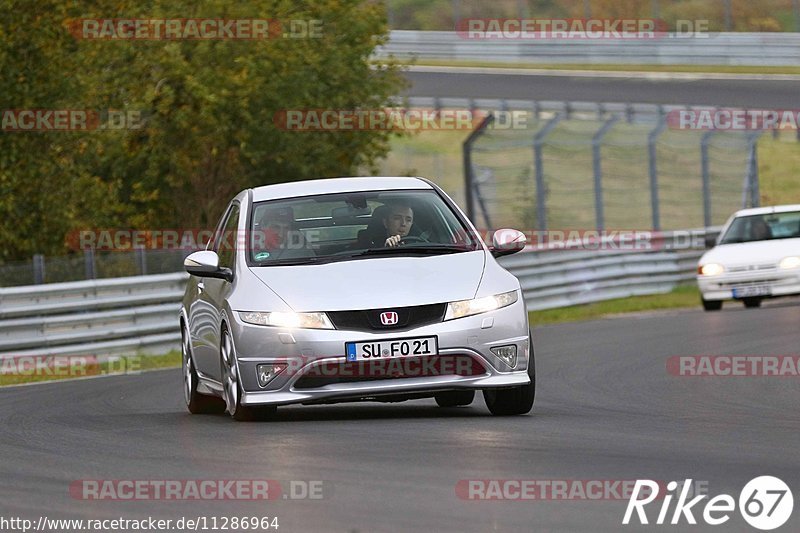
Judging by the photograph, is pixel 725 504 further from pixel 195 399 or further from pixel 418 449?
pixel 195 399

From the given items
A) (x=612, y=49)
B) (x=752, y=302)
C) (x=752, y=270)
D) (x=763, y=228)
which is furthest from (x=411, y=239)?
(x=612, y=49)

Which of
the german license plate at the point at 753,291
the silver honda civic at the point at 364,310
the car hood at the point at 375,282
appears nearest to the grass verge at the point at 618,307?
the german license plate at the point at 753,291

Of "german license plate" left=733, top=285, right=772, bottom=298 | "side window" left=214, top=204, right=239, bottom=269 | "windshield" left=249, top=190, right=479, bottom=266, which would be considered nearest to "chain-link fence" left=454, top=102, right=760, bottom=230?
"german license plate" left=733, top=285, right=772, bottom=298

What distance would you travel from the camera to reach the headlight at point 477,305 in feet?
34.2

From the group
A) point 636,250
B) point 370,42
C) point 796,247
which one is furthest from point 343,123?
point 796,247

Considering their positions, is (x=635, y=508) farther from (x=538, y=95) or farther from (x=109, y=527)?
(x=538, y=95)

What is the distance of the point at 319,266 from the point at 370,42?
2223cm

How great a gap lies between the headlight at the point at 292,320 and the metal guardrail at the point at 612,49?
34219mm

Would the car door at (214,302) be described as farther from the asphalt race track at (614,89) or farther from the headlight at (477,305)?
the asphalt race track at (614,89)

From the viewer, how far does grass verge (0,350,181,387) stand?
18.5 meters

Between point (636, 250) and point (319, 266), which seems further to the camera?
point (636, 250)

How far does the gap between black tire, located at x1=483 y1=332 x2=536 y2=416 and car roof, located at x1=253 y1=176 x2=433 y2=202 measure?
64.4 inches

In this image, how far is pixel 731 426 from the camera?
33.4 feet

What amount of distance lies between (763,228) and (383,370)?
1609cm
